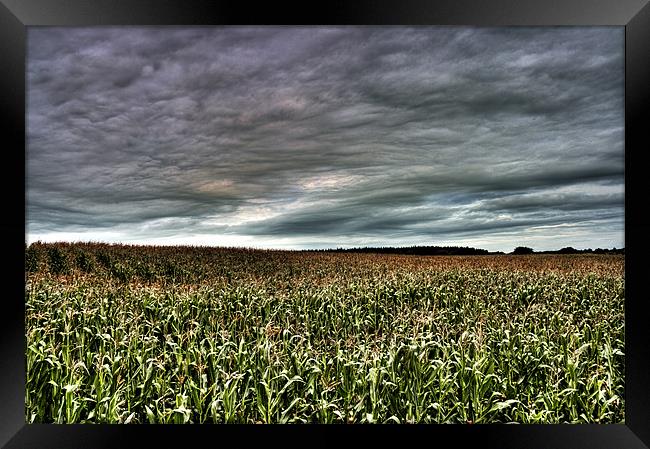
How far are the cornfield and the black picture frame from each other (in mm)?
545

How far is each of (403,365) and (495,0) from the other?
3.64m

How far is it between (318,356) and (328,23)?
142 inches

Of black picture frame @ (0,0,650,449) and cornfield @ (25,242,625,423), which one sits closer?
black picture frame @ (0,0,650,449)

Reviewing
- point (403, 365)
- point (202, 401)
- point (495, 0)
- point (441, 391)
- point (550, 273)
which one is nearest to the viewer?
point (495, 0)

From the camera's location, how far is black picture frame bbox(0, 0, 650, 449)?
3049 mm

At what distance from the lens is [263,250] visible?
20969 mm

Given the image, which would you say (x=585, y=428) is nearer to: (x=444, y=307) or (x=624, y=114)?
(x=624, y=114)

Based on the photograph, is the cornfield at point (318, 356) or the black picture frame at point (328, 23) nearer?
the black picture frame at point (328, 23)

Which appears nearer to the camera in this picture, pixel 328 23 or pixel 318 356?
pixel 328 23

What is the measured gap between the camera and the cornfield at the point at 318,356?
4051 mm

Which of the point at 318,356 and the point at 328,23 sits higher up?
the point at 328,23

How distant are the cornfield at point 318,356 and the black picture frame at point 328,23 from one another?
0.54 m

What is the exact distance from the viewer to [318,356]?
509cm
